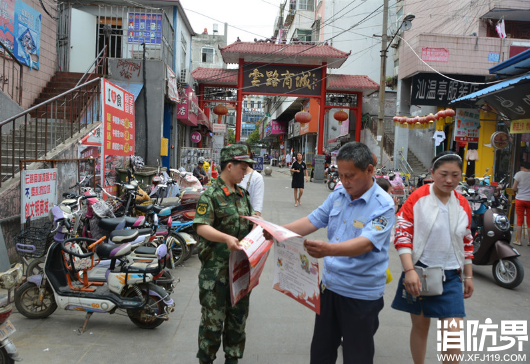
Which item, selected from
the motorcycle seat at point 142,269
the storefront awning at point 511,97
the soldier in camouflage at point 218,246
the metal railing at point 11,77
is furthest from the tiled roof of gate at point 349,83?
the soldier in camouflage at point 218,246

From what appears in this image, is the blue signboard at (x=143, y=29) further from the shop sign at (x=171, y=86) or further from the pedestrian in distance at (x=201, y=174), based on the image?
the pedestrian in distance at (x=201, y=174)

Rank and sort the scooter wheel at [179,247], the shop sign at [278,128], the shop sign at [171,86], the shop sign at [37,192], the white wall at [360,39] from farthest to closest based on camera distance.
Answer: the shop sign at [278,128] → the white wall at [360,39] → the shop sign at [171,86] → the scooter wheel at [179,247] → the shop sign at [37,192]

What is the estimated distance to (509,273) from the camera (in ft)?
17.7

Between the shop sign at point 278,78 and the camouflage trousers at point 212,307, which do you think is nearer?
the camouflage trousers at point 212,307

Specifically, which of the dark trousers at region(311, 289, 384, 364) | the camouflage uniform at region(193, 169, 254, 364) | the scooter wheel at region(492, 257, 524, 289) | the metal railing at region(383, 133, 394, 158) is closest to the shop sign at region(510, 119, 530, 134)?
the scooter wheel at region(492, 257, 524, 289)

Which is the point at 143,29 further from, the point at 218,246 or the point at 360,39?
the point at 360,39

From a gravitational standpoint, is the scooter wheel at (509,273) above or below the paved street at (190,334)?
above

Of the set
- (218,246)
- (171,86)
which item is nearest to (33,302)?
(218,246)

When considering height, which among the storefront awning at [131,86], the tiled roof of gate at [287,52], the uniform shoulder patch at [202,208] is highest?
the tiled roof of gate at [287,52]

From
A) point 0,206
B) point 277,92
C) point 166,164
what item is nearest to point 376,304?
point 0,206

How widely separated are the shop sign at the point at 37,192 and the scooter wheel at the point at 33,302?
1447mm

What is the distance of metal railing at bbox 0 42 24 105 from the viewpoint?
853cm

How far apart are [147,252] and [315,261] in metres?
2.34

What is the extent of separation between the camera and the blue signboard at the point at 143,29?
12.5m
